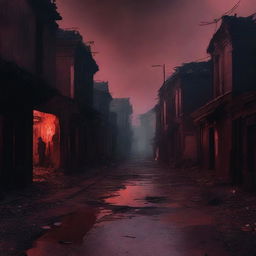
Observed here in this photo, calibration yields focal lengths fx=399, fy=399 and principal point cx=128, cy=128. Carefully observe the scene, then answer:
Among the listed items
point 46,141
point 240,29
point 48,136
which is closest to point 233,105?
point 240,29

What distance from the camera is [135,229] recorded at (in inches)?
315

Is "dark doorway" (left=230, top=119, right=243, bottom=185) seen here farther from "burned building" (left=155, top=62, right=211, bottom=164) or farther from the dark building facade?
"burned building" (left=155, top=62, right=211, bottom=164)

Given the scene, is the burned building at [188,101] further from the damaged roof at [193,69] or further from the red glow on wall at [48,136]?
the red glow on wall at [48,136]

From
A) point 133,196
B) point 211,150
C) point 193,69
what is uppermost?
point 193,69

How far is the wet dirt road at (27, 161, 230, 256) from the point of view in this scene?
252 inches

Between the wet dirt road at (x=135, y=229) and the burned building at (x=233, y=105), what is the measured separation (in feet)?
11.5

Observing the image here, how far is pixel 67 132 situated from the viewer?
70.5ft

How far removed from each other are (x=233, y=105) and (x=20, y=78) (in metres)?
8.56

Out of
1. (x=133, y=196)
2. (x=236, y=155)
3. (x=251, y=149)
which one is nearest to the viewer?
(x=133, y=196)

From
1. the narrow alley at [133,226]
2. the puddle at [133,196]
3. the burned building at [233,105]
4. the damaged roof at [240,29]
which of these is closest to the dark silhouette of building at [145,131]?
the burned building at [233,105]

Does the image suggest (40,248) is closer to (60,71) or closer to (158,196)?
(158,196)

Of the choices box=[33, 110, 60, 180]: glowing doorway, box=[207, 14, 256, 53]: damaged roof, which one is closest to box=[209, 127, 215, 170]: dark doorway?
box=[207, 14, 256, 53]: damaged roof

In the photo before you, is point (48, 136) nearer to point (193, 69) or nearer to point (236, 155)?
point (236, 155)

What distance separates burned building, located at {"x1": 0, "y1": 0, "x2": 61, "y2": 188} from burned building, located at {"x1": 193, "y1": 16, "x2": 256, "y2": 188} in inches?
296
